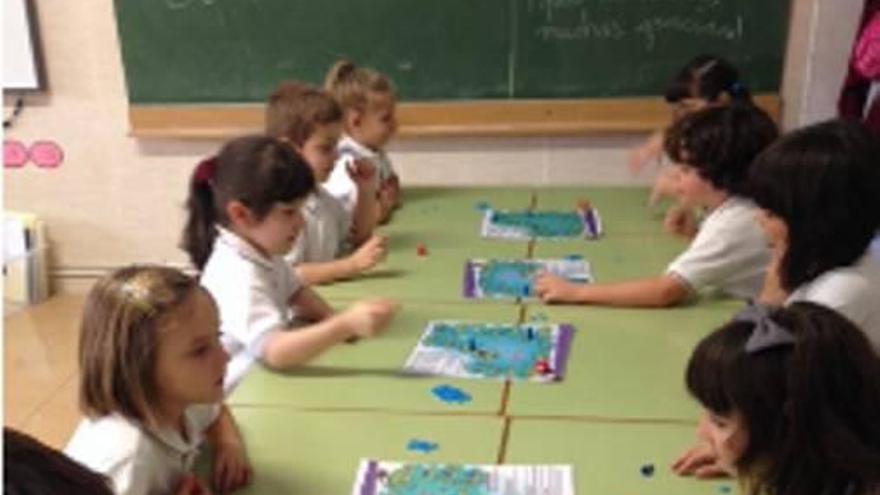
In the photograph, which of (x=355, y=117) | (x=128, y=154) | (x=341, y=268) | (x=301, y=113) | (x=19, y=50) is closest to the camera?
(x=341, y=268)

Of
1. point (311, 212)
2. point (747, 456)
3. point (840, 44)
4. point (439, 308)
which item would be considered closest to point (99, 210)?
point (311, 212)

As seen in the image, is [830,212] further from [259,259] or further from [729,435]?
[259,259]

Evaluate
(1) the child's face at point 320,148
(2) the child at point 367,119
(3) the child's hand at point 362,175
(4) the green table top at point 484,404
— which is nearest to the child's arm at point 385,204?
(2) the child at point 367,119

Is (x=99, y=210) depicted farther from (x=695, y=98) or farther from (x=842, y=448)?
(x=842, y=448)

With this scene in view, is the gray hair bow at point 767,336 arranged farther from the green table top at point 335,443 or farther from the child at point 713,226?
the child at point 713,226

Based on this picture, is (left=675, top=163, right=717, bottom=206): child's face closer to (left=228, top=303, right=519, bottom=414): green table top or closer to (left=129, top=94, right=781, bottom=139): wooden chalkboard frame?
(left=228, top=303, right=519, bottom=414): green table top

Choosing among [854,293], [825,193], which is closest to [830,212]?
[825,193]

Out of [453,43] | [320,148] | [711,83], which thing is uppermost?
[453,43]

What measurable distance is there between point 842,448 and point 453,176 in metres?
2.89

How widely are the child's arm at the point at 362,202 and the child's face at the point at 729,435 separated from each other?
1.68m

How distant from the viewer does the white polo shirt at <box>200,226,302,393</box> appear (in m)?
1.79

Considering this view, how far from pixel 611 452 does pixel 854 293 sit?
0.52m

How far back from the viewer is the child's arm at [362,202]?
2713mm

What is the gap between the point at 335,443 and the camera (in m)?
1.48
